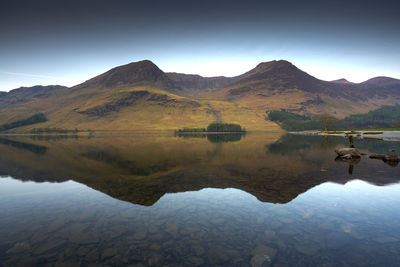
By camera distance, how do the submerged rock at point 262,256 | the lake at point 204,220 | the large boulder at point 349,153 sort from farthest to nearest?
the large boulder at point 349,153 < the lake at point 204,220 < the submerged rock at point 262,256

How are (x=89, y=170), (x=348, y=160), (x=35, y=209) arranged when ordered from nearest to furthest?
1. (x=35, y=209)
2. (x=89, y=170)
3. (x=348, y=160)

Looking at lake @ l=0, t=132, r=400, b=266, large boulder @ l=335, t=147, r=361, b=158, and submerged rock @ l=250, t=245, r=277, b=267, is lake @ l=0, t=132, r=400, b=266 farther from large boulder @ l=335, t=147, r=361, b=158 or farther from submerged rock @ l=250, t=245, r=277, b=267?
large boulder @ l=335, t=147, r=361, b=158

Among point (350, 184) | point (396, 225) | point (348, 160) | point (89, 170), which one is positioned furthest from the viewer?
point (348, 160)

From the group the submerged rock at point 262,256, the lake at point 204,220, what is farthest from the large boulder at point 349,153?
the submerged rock at point 262,256

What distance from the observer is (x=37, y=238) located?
12289 mm

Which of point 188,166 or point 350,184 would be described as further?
point 188,166

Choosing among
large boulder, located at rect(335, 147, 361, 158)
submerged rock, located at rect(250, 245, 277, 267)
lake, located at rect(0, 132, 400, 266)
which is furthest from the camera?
large boulder, located at rect(335, 147, 361, 158)

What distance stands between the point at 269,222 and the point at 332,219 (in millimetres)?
4394

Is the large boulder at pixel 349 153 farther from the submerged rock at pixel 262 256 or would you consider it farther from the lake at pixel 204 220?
the submerged rock at pixel 262 256

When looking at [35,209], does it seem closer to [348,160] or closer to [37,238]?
[37,238]

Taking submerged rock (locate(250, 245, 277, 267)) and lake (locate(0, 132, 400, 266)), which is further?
lake (locate(0, 132, 400, 266))

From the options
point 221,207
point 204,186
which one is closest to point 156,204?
point 221,207

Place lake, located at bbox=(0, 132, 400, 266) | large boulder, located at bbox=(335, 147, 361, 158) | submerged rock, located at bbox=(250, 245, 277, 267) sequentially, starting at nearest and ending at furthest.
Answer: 1. submerged rock, located at bbox=(250, 245, 277, 267)
2. lake, located at bbox=(0, 132, 400, 266)
3. large boulder, located at bbox=(335, 147, 361, 158)

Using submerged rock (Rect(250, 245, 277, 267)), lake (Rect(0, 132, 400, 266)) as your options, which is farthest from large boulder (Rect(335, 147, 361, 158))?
submerged rock (Rect(250, 245, 277, 267))
